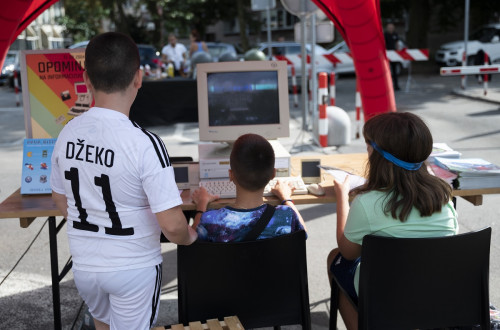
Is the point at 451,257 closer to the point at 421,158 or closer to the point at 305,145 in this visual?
the point at 421,158

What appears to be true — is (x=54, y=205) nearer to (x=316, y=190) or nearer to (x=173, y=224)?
(x=173, y=224)

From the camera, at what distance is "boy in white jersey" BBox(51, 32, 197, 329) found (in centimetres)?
212

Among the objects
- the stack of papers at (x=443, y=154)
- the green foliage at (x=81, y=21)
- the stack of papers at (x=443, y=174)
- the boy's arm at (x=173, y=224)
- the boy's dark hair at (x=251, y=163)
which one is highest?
the green foliage at (x=81, y=21)

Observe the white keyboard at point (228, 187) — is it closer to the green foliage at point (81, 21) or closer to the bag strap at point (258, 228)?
the bag strap at point (258, 228)

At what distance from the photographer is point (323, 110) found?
29.2 ft

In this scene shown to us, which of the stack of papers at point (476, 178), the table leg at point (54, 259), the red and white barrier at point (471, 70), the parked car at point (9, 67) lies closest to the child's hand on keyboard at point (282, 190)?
the stack of papers at point (476, 178)

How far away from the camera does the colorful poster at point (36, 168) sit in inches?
137

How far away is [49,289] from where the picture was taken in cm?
434

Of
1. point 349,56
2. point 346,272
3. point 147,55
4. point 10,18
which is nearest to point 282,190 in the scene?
point 346,272

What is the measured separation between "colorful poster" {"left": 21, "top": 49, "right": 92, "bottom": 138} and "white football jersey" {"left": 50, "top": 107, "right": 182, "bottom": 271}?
1.43m

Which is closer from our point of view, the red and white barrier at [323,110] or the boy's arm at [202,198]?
the boy's arm at [202,198]

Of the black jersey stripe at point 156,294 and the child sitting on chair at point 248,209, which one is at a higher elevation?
the child sitting on chair at point 248,209

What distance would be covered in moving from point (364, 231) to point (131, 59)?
1203mm

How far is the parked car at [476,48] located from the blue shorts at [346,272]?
19312mm
